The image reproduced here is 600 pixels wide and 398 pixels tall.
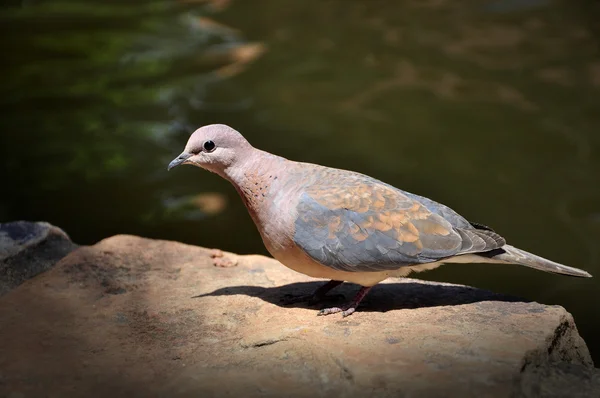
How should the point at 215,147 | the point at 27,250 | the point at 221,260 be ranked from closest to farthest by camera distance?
the point at 215,147
the point at 27,250
the point at 221,260

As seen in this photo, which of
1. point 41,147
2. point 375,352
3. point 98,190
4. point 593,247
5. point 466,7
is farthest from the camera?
point 466,7

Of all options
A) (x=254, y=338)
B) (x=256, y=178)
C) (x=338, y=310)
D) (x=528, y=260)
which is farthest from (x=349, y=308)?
(x=528, y=260)

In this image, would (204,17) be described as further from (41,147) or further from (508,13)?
(508,13)

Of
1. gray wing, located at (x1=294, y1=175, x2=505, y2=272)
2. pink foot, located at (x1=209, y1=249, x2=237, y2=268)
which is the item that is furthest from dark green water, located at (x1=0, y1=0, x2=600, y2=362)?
gray wing, located at (x1=294, y1=175, x2=505, y2=272)

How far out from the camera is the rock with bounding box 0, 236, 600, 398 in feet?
10.7

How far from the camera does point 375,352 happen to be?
11.4 ft

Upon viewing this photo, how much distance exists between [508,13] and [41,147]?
5.74 metres

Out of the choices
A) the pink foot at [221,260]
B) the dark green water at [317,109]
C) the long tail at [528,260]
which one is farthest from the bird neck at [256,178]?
the dark green water at [317,109]

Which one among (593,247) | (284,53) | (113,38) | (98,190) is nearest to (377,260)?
(593,247)

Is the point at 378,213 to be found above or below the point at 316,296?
above

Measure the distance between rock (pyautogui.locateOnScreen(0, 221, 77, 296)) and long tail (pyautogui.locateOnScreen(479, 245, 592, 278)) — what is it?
2604mm

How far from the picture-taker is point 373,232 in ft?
12.8

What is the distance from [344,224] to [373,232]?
16 centimetres

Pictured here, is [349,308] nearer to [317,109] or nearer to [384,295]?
[384,295]
